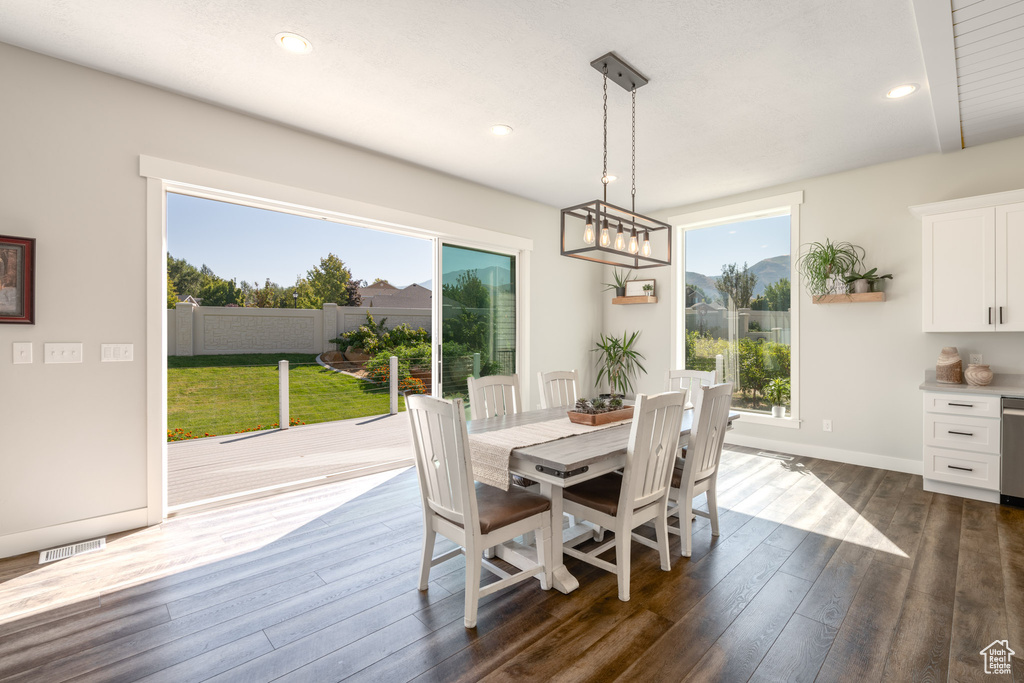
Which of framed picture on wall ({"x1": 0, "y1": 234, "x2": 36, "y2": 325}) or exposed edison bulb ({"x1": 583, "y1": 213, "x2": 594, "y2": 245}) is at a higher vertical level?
exposed edison bulb ({"x1": 583, "y1": 213, "x2": 594, "y2": 245})

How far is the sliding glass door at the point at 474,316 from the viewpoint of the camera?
180 inches

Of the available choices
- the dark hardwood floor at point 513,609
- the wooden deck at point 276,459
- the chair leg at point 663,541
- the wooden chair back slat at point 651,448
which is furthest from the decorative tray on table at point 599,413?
the wooden deck at point 276,459

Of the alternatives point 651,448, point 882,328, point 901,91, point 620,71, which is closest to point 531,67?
point 620,71

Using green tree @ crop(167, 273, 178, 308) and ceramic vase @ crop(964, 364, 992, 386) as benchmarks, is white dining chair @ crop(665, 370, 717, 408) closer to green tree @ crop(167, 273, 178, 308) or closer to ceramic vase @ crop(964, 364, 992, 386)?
ceramic vase @ crop(964, 364, 992, 386)

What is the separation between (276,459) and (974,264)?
19.8 feet

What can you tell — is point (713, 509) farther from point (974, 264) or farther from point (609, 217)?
point (974, 264)

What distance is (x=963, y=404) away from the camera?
340 centimetres

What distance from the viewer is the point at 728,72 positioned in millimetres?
2672

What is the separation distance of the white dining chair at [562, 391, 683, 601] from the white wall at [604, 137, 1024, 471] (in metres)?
3.05

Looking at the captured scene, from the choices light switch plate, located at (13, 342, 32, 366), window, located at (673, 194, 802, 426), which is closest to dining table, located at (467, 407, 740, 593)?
light switch plate, located at (13, 342, 32, 366)

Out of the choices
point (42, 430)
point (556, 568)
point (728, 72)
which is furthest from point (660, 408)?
point (42, 430)

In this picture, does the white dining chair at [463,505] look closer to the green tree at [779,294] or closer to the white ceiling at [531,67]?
the white ceiling at [531,67]

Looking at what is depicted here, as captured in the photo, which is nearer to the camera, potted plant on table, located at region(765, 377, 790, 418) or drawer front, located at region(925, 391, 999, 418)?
drawer front, located at region(925, 391, 999, 418)

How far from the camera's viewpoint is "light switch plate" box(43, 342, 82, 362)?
2588mm
